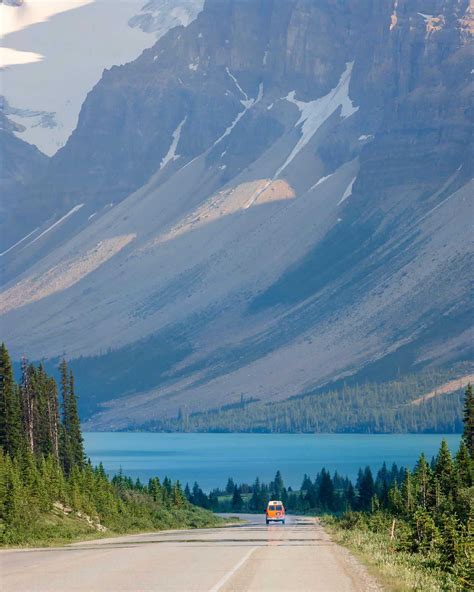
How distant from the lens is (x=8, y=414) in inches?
3295

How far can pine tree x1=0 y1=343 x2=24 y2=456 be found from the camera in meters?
82.8

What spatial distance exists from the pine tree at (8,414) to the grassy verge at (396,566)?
86.7 ft

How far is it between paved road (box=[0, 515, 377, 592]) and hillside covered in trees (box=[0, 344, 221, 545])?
17.8 ft

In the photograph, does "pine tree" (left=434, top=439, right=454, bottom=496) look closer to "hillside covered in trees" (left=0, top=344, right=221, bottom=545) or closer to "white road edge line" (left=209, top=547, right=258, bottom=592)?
"hillside covered in trees" (left=0, top=344, right=221, bottom=545)

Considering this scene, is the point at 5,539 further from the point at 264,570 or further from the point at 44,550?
the point at 264,570

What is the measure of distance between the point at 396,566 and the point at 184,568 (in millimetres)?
6160

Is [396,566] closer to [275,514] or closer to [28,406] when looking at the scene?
[275,514]

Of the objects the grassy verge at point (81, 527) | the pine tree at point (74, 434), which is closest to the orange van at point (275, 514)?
the grassy verge at point (81, 527)

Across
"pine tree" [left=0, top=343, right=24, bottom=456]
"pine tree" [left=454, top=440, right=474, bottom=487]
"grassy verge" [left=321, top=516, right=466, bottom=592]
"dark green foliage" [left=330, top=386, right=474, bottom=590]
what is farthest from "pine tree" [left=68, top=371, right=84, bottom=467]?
"grassy verge" [left=321, top=516, right=466, bottom=592]

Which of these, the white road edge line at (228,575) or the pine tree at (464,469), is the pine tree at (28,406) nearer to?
the pine tree at (464,469)

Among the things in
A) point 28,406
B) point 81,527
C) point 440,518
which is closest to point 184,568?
point 440,518

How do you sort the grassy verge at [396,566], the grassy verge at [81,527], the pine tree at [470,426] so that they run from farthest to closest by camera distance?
the pine tree at [470,426], the grassy verge at [81,527], the grassy verge at [396,566]

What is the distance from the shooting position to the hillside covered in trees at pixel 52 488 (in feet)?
200

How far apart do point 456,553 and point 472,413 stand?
159ft
